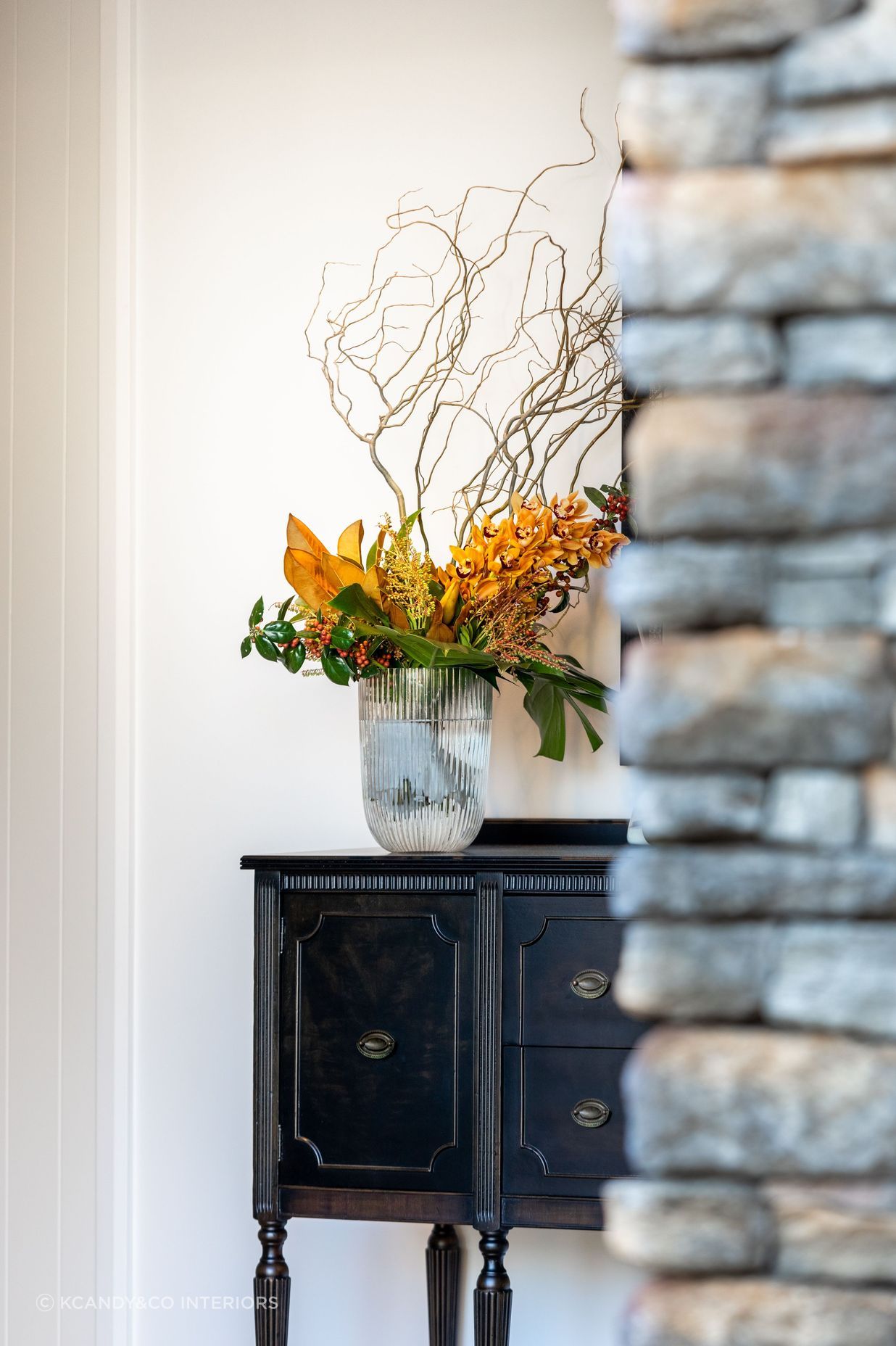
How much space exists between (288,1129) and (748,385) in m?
1.51

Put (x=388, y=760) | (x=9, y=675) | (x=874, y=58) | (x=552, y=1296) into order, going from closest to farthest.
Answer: (x=874, y=58) → (x=388, y=760) → (x=552, y=1296) → (x=9, y=675)

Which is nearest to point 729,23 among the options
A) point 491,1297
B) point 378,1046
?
point 378,1046

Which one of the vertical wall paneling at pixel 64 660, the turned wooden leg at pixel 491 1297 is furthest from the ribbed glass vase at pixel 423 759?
the vertical wall paneling at pixel 64 660

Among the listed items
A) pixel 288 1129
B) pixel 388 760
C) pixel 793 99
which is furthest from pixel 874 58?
pixel 288 1129

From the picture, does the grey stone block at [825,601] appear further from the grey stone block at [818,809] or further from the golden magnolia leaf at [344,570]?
the golden magnolia leaf at [344,570]

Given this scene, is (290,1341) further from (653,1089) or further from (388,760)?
(653,1089)

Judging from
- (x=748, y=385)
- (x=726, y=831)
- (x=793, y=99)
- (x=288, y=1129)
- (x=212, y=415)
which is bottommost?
(x=288, y=1129)

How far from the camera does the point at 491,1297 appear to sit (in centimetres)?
191

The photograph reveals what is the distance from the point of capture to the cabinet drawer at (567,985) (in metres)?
1.85

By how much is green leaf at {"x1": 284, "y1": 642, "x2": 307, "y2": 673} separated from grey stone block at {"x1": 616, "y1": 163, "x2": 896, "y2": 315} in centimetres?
147

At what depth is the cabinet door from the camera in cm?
186

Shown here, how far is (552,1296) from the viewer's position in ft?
7.46

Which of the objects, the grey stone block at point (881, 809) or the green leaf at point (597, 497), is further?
the green leaf at point (597, 497)

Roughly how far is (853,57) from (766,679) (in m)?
0.30
